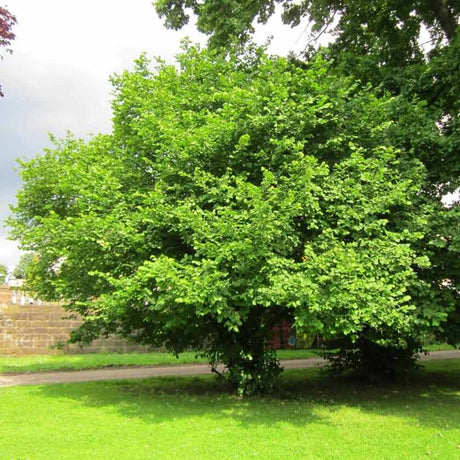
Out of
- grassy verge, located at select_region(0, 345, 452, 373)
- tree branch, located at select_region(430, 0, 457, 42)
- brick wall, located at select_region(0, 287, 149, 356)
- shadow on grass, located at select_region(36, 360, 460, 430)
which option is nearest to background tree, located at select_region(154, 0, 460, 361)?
tree branch, located at select_region(430, 0, 457, 42)

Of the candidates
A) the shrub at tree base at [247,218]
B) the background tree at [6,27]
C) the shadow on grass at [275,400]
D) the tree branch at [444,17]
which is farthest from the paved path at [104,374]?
the tree branch at [444,17]

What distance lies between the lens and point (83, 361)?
1405 centimetres

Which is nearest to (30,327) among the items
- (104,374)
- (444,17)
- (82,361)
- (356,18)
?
(82,361)

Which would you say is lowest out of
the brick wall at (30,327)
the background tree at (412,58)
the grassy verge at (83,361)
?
the grassy verge at (83,361)

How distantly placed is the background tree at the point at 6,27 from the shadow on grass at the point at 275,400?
6670mm

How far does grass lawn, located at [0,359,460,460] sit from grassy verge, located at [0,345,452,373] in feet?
10.3

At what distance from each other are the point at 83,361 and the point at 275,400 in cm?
768

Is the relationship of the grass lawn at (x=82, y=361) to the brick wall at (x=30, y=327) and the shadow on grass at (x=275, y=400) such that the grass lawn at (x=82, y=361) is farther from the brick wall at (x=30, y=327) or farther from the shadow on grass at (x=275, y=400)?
the shadow on grass at (x=275, y=400)

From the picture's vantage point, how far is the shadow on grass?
721 cm

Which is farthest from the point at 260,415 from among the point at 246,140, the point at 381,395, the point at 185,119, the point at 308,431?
the point at 185,119

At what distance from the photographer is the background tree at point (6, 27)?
966 cm

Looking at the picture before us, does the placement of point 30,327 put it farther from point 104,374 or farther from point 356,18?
point 356,18

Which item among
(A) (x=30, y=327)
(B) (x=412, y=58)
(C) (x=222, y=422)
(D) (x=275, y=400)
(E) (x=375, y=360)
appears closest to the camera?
(C) (x=222, y=422)

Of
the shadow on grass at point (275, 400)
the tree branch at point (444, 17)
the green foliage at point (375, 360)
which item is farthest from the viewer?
the tree branch at point (444, 17)
